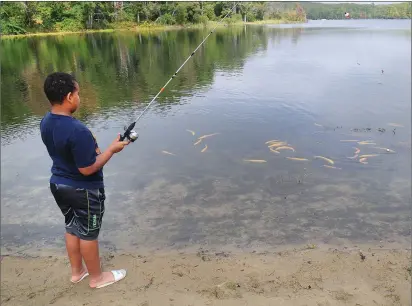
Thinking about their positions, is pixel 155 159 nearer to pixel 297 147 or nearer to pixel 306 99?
pixel 297 147

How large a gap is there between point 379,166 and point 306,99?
22.1 feet

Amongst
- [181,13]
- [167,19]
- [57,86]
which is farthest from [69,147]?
[181,13]

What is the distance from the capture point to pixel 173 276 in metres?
4.38

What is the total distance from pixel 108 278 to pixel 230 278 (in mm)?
1375

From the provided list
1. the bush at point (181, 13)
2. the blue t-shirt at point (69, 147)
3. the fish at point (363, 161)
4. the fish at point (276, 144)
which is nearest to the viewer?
the blue t-shirt at point (69, 147)

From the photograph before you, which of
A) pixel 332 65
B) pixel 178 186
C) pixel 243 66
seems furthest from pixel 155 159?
pixel 332 65

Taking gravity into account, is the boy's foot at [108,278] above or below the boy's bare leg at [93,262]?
below

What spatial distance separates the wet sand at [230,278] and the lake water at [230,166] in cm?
40

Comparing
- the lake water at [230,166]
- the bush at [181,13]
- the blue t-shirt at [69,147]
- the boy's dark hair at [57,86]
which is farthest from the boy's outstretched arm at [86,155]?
the bush at [181,13]

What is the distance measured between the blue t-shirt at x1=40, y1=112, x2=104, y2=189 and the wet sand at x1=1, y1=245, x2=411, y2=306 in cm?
131

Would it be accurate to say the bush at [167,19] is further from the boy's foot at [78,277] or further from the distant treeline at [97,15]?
the boy's foot at [78,277]

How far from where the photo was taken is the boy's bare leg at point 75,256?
3869 mm

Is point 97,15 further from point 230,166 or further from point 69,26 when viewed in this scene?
point 230,166

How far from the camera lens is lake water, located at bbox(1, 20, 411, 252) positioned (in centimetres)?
565
